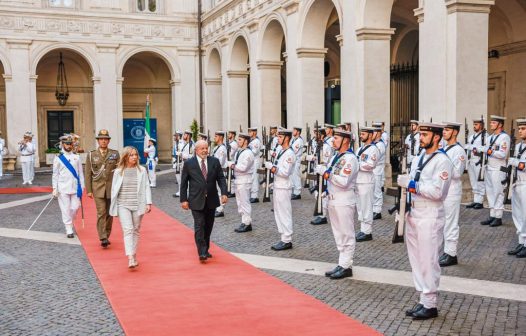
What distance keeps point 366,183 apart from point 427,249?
4.03 meters

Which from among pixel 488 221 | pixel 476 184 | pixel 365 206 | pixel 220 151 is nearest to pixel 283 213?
pixel 365 206

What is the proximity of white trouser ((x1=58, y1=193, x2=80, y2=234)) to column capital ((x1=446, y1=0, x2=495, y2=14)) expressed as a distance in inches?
304

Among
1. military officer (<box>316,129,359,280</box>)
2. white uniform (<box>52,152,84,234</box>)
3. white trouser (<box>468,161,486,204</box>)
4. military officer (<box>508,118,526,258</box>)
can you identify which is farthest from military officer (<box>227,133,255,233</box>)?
white trouser (<box>468,161,486,204</box>)

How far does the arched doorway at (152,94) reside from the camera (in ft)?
96.5

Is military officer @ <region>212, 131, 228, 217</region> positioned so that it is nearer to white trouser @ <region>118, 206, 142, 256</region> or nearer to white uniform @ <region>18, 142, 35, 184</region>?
white trouser @ <region>118, 206, 142, 256</region>

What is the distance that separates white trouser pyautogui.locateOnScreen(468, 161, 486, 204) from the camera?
1138cm

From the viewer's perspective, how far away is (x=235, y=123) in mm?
23578

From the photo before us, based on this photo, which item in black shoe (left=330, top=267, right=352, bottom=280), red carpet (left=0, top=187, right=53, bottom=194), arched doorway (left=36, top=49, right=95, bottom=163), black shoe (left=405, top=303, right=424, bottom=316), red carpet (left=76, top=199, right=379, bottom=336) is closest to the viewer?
red carpet (left=76, top=199, right=379, bottom=336)

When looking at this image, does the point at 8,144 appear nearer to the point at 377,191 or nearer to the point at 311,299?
the point at 377,191

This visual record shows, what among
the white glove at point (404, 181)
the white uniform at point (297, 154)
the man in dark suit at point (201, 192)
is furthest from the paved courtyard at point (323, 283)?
the white uniform at point (297, 154)

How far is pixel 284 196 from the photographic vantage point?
8.62 metres

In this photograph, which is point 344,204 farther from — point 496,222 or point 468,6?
point 468,6

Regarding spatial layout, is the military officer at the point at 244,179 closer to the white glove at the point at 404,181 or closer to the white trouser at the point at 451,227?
the white trouser at the point at 451,227

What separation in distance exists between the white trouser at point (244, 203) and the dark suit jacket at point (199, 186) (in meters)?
2.10
